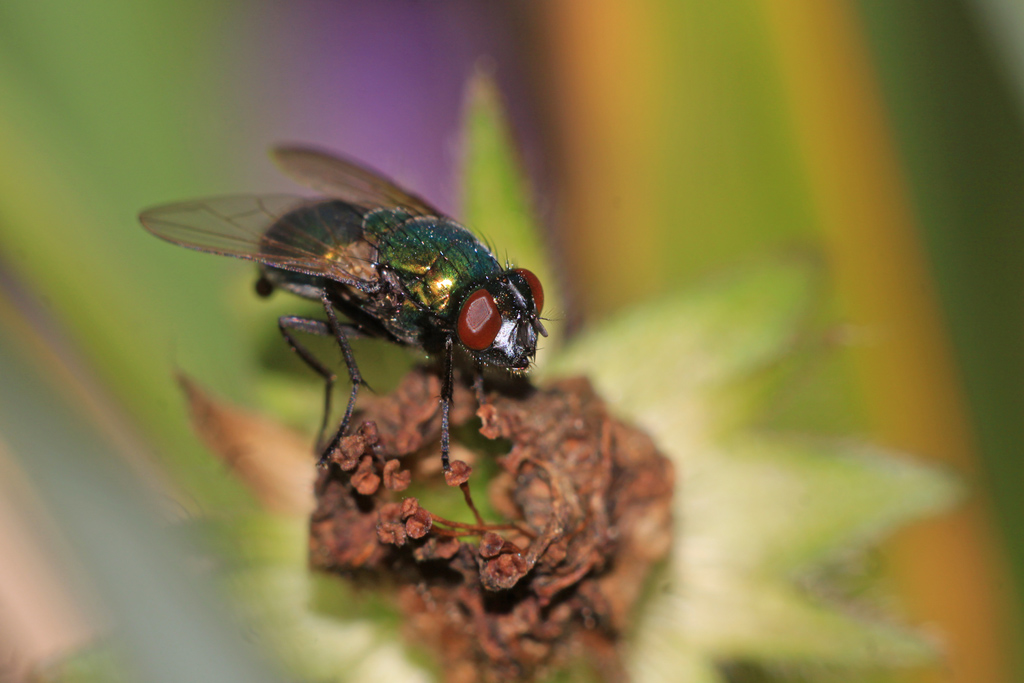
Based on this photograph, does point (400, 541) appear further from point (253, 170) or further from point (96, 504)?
point (253, 170)

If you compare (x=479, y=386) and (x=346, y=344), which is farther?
(x=346, y=344)

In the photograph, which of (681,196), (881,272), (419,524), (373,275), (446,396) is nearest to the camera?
(419,524)

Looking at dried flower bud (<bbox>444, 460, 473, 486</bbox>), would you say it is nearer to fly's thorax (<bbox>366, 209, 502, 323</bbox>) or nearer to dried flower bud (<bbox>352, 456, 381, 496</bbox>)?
dried flower bud (<bbox>352, 456, 381, 496</bbox>)

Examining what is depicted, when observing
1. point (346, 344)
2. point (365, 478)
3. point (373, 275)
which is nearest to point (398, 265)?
point (373, 275)

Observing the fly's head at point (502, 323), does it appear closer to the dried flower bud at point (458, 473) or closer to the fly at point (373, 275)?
the fly at point (373, 275)

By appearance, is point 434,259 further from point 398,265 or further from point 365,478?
point 365,478

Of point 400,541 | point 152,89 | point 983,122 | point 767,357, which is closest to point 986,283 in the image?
point 983,122

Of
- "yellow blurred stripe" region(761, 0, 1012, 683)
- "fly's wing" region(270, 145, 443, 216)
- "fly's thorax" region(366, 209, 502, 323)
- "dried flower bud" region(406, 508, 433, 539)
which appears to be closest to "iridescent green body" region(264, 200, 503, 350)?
"fly's thorax" region(366, 209, 502, 323)
